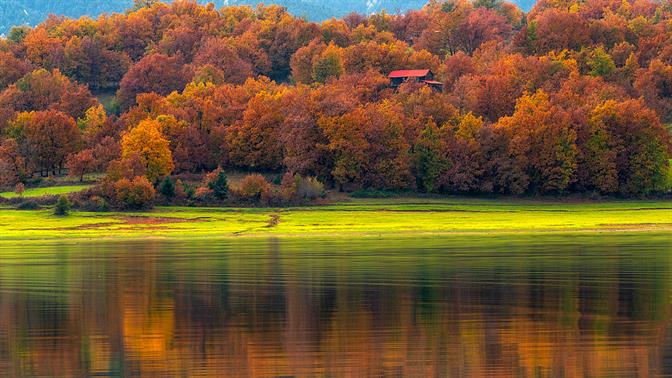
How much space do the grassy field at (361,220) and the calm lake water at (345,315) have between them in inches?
1108

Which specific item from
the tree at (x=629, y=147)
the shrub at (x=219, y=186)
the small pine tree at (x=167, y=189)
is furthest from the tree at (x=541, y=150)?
the small pine tree at (x=167, y=189)

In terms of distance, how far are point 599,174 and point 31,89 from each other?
103007 millimetres

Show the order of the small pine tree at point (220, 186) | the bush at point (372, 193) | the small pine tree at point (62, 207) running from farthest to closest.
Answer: the bush at point (372, 193) → the small pine tree at point (220, 186) → the small pine tree at point (62, 207)

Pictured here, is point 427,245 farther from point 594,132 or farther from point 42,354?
point 594,132

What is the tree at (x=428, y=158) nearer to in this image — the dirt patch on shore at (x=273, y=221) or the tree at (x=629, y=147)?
the tree at (x=629, y=147)

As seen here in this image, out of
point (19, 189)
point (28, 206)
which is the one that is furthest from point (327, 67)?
point (28, 206)

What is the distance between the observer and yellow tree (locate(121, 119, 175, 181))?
432ft

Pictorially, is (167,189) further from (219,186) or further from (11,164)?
(11,164)

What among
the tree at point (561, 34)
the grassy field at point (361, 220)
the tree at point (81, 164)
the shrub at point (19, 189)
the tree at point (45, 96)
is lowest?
the grassy field at point (361, 220)

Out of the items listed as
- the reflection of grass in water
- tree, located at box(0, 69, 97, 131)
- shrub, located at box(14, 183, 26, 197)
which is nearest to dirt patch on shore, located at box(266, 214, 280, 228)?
the reflection of grass in water

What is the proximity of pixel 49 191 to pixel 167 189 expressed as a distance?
1518cm

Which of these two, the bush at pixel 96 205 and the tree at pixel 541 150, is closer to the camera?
the bush at pixel 96 205

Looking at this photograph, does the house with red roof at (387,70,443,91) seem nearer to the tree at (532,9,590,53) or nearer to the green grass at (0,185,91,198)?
the tree at (532,9,590,53)

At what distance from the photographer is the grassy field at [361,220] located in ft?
312
